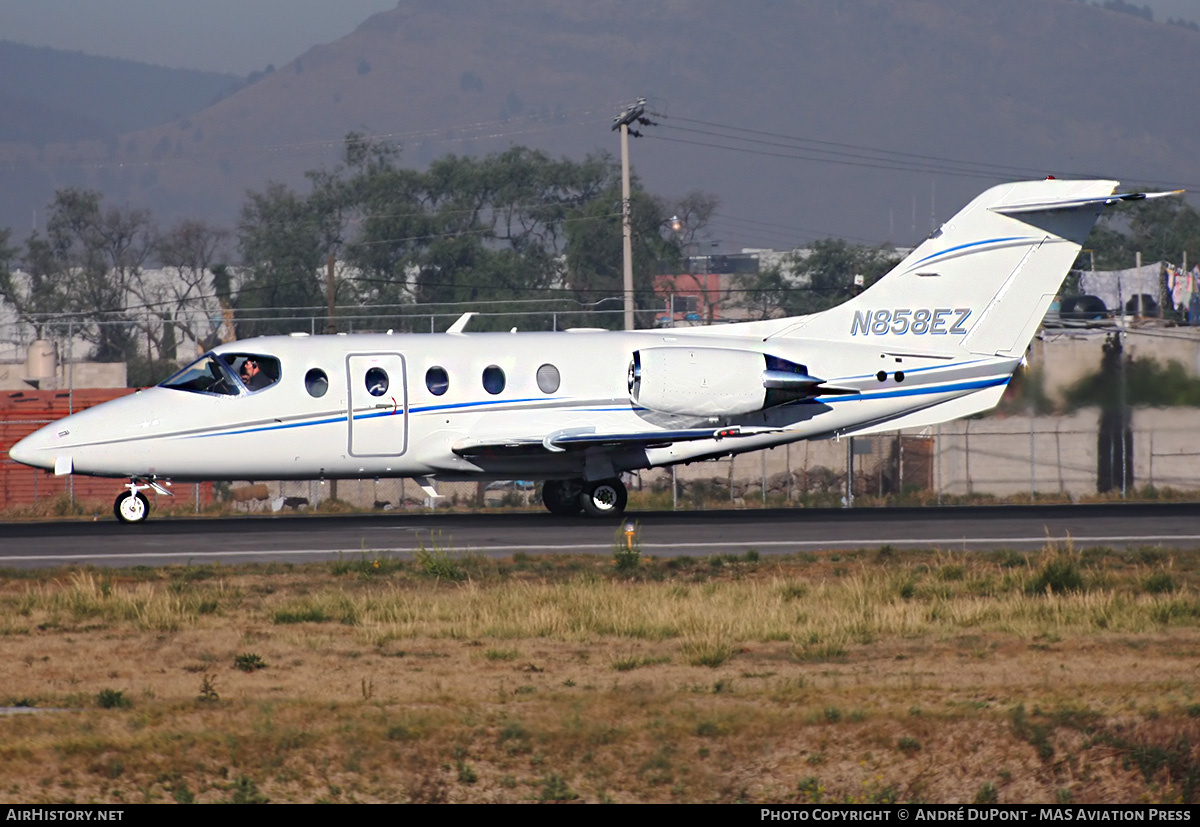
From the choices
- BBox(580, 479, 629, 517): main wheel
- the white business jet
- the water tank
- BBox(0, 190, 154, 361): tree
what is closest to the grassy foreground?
the white business jet

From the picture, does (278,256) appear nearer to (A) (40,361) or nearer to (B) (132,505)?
(A) (40,361)

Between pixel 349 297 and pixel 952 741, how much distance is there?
85473 mm

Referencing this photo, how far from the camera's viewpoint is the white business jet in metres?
25.2

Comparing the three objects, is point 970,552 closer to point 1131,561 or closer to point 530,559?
point 1131,561

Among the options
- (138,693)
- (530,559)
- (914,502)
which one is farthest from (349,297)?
(138,693)

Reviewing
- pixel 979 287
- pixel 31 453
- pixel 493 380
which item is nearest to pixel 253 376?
pixel 31 453

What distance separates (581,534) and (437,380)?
405 cm

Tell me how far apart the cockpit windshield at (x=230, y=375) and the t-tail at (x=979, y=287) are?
9.23m

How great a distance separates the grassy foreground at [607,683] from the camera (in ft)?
35.5

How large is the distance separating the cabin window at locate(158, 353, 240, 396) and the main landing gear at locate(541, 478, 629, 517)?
5935 mm

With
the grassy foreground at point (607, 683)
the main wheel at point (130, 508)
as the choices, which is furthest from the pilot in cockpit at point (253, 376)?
the grassy foreground at point (607, 683)

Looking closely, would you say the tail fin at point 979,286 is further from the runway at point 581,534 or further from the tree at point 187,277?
the tree at point 187,277

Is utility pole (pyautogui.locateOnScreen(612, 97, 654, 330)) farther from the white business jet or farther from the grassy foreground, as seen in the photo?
the grassy foreground

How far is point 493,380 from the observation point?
84.4 ft
